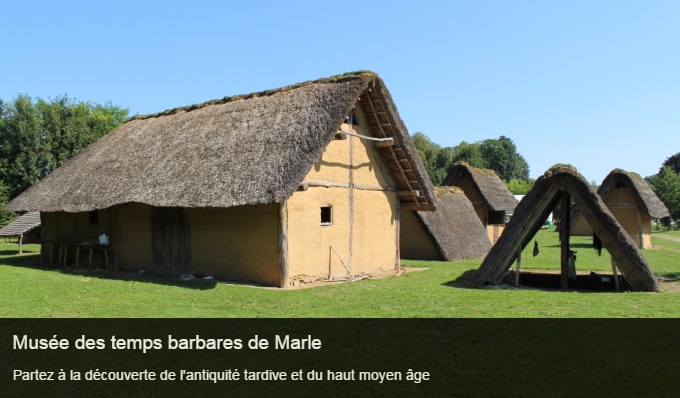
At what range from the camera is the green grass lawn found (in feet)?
33.1

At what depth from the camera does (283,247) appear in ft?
45.4

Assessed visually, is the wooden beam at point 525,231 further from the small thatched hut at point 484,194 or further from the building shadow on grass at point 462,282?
the small thatched hut at point 484,194

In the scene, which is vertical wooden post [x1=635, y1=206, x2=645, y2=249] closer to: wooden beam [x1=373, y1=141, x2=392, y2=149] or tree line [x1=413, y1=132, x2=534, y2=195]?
wooden beam [x1=373, y1=141, x2=392, y2=149]

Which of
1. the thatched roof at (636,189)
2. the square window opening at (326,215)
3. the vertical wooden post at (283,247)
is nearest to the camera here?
the vertical wooden post at (283,247)

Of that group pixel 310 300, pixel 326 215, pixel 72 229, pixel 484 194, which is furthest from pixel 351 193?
pixel 484 194

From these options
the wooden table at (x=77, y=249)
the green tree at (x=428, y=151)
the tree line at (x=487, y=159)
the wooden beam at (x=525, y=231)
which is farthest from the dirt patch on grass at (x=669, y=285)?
the green tree at (x=428, y=151)

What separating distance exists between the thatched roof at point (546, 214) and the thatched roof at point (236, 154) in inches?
183

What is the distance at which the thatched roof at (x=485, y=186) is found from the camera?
2770 cm

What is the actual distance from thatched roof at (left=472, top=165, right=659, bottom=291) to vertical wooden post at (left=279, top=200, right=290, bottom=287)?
15.1 feet
